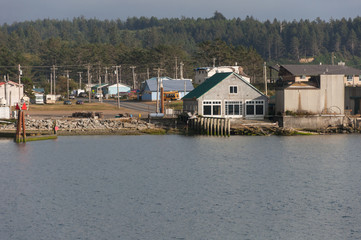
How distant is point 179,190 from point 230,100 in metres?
37.4

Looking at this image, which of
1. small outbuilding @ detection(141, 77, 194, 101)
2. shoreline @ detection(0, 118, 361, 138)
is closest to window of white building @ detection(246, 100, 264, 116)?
shoreline @ detection(0, 118, 361, 138)

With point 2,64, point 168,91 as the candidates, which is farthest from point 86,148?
point 2,64

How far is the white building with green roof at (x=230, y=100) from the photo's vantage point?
3019 inches

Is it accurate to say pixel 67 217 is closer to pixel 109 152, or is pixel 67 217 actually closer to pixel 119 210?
pixel 119 210

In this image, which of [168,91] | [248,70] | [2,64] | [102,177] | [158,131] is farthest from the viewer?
[2,64]

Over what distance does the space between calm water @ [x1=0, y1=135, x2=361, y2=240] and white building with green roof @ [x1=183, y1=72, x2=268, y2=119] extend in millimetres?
8829

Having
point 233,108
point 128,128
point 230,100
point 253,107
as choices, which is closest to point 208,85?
point 230,100

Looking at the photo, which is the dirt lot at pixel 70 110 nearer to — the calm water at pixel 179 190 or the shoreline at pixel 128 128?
the shoreline at pixel 128 128

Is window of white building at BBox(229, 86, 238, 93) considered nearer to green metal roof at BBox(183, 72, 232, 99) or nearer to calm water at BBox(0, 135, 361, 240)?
green metal roof at BBox(183, 72, 232, 99)

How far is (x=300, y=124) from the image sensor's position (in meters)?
75.5

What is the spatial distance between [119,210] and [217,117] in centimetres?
4382

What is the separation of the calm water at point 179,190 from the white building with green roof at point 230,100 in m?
8.83

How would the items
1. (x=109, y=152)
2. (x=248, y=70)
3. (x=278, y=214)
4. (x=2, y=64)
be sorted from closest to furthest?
1. (x=278, y=214)
2. (x=109, y=152)
3. (x=248, y=70)
4. (x=2, y=64)

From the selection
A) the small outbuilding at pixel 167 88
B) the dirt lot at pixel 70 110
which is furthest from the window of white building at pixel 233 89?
the small outbuilding at pixel 167 88
